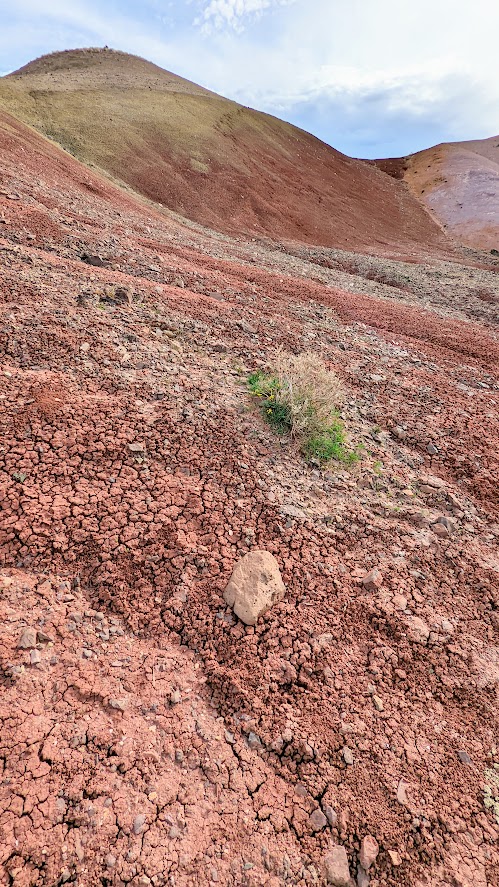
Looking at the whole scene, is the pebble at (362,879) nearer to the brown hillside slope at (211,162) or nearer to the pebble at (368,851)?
the pebble at (368,851)

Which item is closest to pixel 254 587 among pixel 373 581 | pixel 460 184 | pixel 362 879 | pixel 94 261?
pixel 373 581

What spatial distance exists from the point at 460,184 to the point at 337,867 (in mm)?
46629

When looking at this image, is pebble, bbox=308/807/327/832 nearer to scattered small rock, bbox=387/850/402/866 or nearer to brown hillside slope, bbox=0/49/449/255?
scattered small rock, bbox=387/850/402/866

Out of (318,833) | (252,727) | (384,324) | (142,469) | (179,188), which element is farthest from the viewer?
(179,188)

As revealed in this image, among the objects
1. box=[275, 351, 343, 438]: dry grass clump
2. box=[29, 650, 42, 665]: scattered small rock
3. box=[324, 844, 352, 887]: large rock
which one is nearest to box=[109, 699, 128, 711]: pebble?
box=[29, 650, 42, 665]: scattered small rock

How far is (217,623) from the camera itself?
2906mm

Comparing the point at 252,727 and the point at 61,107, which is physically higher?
the point at 61,107

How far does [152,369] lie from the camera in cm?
489

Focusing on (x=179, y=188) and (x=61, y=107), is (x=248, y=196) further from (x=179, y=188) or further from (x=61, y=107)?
(x=61, y=107)

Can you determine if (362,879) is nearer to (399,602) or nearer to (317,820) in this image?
(317,820)

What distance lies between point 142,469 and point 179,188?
2073 centimetres

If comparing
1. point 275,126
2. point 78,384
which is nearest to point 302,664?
point 78,384

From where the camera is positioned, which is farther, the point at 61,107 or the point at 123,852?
the point at 61,107

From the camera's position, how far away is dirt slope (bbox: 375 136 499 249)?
29.3 metres
